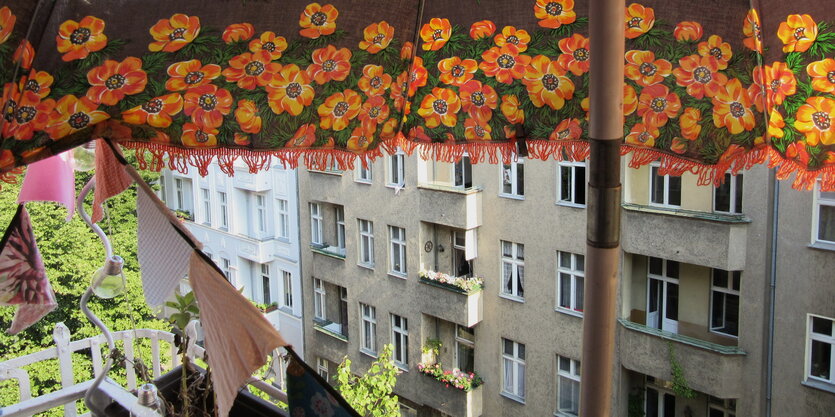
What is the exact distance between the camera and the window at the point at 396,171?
7.46 meters

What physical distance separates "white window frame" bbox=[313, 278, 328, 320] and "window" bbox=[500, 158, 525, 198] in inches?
122

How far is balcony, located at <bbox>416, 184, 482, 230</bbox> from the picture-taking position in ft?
22.5

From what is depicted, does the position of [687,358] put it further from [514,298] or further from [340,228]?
[340,228]

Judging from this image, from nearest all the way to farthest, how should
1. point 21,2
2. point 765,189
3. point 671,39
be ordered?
point 21,2 < point 671,39 < point 765,189

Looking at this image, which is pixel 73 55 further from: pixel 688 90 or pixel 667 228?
pixel 667 228

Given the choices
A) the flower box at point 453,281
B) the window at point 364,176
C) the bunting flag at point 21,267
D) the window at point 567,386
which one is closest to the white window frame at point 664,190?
the window at point 567,386

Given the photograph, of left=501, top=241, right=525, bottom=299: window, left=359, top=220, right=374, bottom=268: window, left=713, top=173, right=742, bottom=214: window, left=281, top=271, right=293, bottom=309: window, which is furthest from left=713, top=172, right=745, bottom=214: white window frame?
left=281, top=271, right=293, bottom=309: window

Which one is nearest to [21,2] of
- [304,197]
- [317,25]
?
[317,25]

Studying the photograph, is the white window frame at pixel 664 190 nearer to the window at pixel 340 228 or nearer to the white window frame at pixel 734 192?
the white window frame at pixel 734 192

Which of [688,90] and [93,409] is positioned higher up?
[688,90]

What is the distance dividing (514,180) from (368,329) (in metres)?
2.82

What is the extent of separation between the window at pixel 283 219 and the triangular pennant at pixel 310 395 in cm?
824

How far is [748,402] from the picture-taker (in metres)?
5.46

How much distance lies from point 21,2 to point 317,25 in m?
0.38
